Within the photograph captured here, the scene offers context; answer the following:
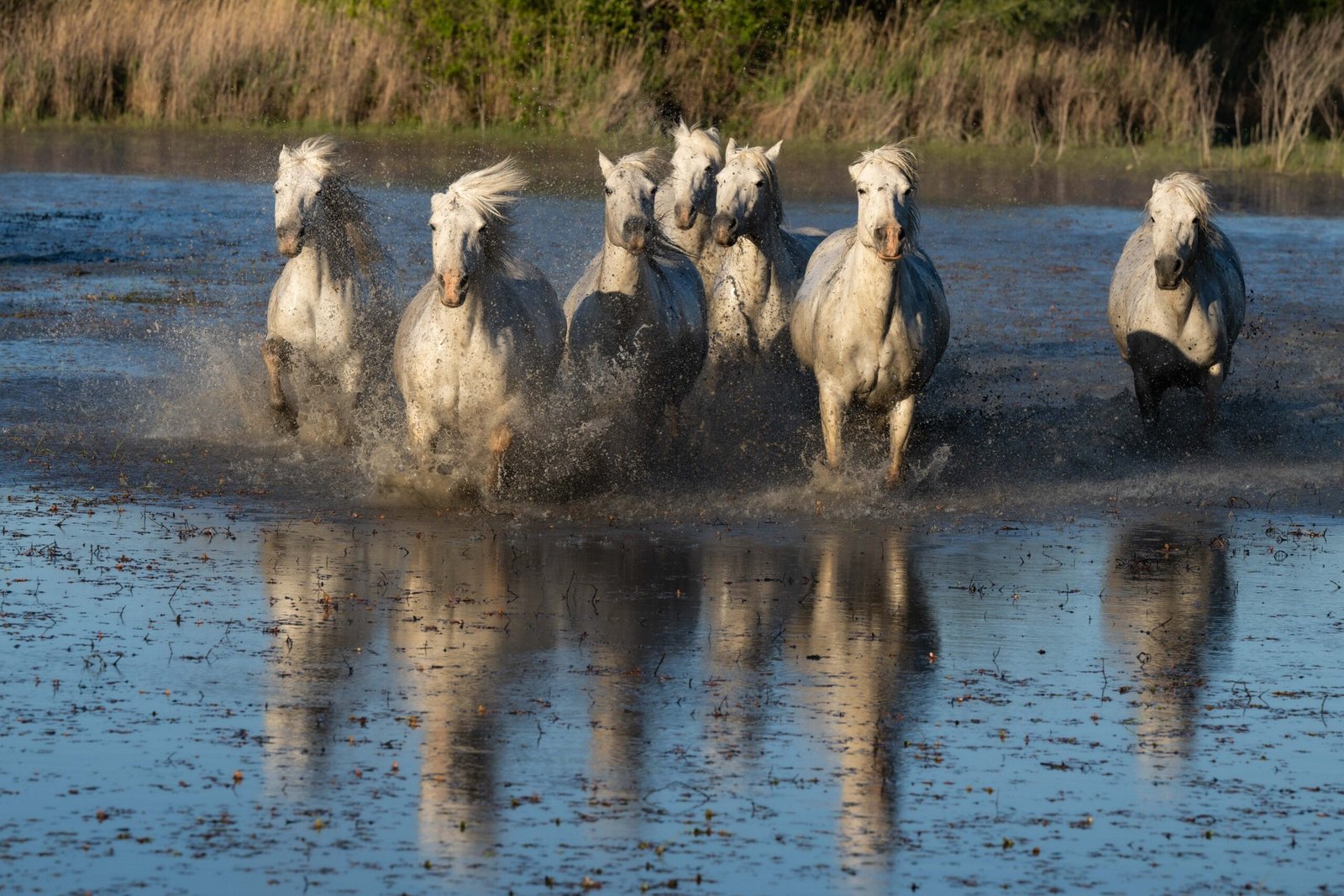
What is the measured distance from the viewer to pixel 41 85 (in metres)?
29.6

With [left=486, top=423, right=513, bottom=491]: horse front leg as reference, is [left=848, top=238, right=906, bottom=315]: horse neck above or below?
above

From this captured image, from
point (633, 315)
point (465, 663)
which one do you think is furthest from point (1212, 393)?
point (465, 663)

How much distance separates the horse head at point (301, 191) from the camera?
35.4 ft

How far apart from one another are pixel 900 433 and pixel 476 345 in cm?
221

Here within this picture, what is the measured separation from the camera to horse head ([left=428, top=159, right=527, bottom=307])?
9.38 m

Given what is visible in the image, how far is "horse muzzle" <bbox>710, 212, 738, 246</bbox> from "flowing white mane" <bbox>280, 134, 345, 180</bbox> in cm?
203

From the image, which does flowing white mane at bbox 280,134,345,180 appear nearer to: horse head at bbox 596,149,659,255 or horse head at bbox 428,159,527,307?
horse head at bbox 428,159,527,307

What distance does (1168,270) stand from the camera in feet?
38.0

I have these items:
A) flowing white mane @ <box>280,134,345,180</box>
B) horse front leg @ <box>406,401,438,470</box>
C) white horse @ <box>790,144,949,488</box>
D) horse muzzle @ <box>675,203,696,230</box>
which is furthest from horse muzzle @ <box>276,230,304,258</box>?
white horse @ <box>790,144,949,488</box>

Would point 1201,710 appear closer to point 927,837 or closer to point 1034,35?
point 927,837

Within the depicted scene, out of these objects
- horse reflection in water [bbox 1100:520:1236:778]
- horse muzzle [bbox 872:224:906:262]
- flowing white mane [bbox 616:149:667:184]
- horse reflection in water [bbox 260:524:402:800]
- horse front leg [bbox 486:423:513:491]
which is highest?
flowing white mane [bbox 616:149:667:184]

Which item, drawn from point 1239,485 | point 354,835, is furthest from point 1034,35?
point 354,835

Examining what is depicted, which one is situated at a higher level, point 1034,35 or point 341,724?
point 1034,35

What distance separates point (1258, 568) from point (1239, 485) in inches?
71.6
